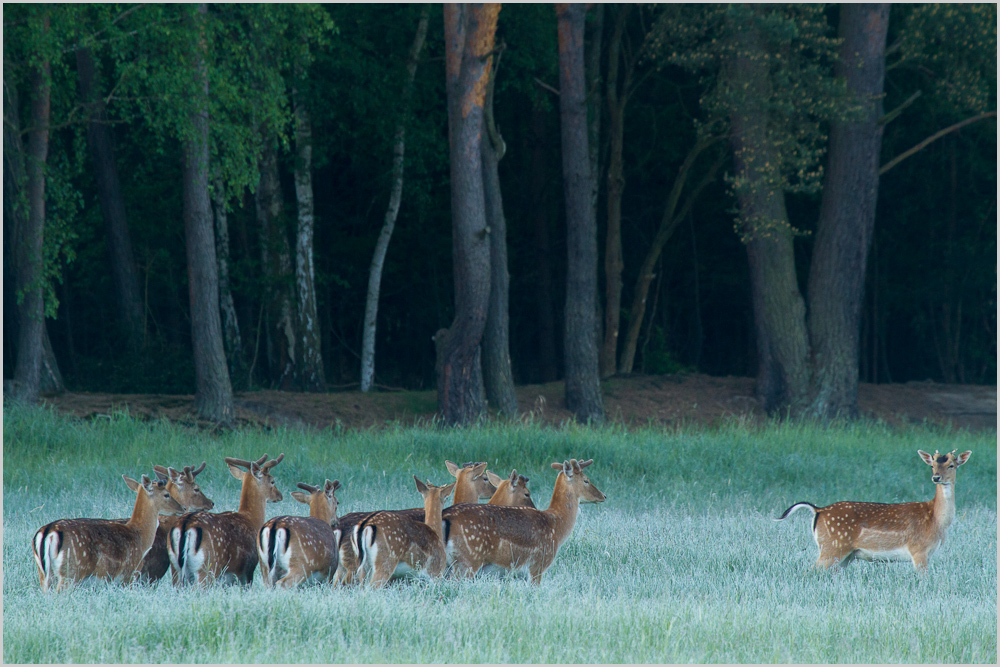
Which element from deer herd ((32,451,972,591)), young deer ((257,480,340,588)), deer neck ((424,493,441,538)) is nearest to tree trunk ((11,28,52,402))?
deer herd ((32,451,972,591))

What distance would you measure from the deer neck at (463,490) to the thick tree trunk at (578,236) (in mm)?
8551

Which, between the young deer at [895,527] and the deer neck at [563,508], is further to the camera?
Answer: the deer neck at [563,508]

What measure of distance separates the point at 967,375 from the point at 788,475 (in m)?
18.1

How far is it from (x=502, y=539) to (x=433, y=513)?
468mm

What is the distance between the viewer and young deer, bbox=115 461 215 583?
6.75m

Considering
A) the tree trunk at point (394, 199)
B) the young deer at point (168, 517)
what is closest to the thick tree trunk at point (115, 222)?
the tree trunk at point (394, 199)

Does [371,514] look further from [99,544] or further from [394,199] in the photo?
[394,199]

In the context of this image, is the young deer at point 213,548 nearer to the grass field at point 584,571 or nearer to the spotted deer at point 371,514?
the grass field at point 584,571

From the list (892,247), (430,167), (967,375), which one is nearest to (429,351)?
(430,167)

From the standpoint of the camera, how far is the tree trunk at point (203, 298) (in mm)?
14500

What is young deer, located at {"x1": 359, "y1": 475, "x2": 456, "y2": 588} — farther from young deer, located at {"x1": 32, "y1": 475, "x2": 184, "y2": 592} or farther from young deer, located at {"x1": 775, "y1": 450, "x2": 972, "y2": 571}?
young deer, located at {"x1": 775, "y1": 450, "x2": 972, "y2": 571}

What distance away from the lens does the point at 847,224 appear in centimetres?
1648

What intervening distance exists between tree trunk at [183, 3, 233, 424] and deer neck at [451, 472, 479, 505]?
7.56 metres

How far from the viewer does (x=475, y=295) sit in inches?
602
